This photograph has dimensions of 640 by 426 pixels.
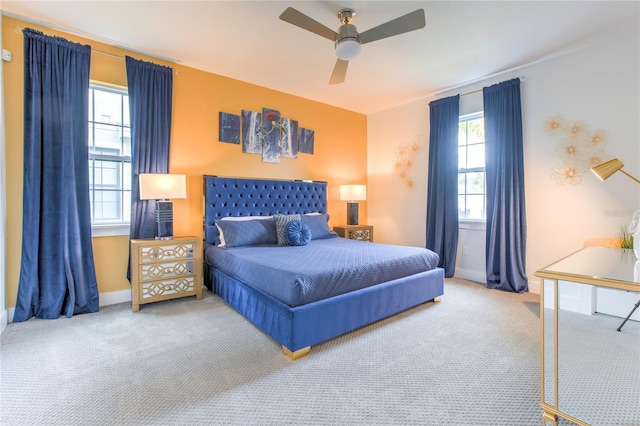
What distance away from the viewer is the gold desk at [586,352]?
1.35 m

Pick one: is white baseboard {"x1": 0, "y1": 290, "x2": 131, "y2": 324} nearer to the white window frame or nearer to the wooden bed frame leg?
the wooden bed frame leg

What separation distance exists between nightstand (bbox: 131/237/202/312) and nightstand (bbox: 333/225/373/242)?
2.32 m

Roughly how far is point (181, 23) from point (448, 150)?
144 inches

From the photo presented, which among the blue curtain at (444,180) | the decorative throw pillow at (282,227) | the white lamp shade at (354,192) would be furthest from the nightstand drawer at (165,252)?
the blue curtain at (444,180)

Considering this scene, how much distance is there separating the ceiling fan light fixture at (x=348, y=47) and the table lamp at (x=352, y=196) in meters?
2.59

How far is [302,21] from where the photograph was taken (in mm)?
2262

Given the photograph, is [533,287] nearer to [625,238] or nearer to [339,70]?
[625,238]

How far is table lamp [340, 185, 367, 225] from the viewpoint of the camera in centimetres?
497

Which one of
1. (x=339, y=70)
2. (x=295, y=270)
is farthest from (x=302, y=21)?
(x=295, y=270)

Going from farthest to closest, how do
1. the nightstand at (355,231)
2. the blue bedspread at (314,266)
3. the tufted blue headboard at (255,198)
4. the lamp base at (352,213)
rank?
1. the lamp base at (352,213)
2. the nightstand at (355,231)
3. the tufted blue headboard at (255,198)
4. the blue bedspread at (314,266)

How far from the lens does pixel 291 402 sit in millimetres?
1695

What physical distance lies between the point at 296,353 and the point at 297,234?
1690mm

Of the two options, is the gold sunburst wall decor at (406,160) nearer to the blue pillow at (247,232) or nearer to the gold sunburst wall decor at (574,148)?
the gold sunburst wall decor at (574,148)

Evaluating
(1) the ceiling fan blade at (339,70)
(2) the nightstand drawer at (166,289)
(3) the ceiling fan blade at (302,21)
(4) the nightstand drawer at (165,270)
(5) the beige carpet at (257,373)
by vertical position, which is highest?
(3) the ceiling fan blade at (302,21)
